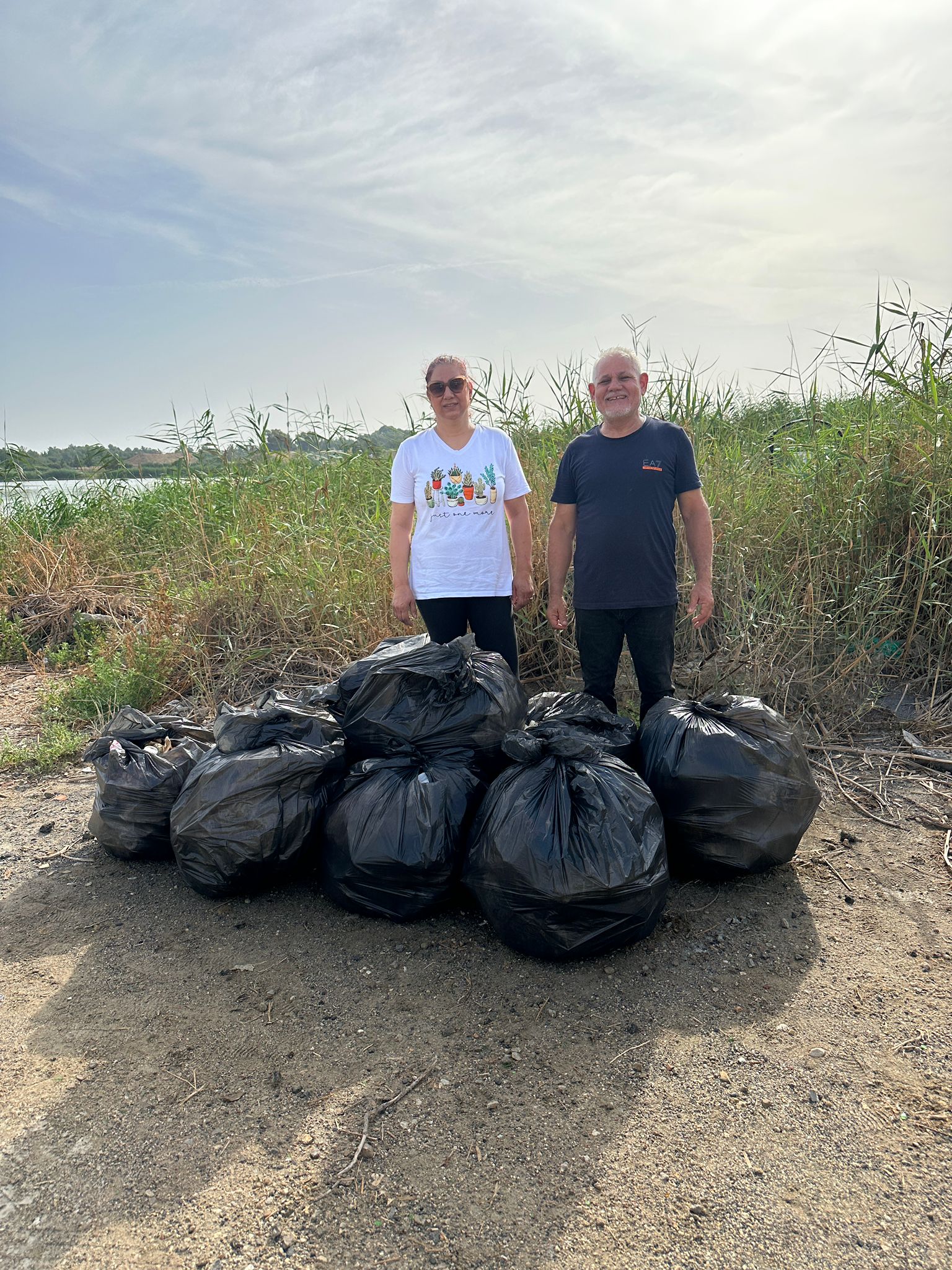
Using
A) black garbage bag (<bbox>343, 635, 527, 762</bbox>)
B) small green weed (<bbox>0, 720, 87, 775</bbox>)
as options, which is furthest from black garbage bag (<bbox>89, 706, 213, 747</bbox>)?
small green weed (<bbox>0, 720, 87, 775</bbox>)

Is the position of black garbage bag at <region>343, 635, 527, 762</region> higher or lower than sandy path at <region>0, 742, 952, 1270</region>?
higher

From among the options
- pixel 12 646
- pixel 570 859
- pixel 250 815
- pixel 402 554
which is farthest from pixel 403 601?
pixel 12 646

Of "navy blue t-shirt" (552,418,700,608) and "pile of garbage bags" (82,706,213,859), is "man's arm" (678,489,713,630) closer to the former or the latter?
"navy blue t-shirt" (552,418,700,608)

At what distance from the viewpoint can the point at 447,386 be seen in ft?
9.14

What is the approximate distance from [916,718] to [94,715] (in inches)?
163

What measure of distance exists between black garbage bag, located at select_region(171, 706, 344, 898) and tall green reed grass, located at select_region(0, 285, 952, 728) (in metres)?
1.73

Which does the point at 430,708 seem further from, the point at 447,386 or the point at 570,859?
the point at 447,386

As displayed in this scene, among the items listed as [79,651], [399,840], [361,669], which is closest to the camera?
[399,840]

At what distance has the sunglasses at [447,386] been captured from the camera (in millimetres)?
2785

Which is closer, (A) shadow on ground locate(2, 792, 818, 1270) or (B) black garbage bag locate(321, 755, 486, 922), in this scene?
(A) shadow on ground locate(2, 792, 818, 1270)

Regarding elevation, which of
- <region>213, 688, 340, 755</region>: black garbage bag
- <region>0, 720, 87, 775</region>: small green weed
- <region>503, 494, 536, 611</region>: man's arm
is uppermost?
<region>503, 494, 536, 611</region>: man's arm

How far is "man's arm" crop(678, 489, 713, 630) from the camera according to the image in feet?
9.34

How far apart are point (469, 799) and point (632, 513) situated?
116 cm

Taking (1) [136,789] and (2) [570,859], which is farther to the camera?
(1) [136,789]
